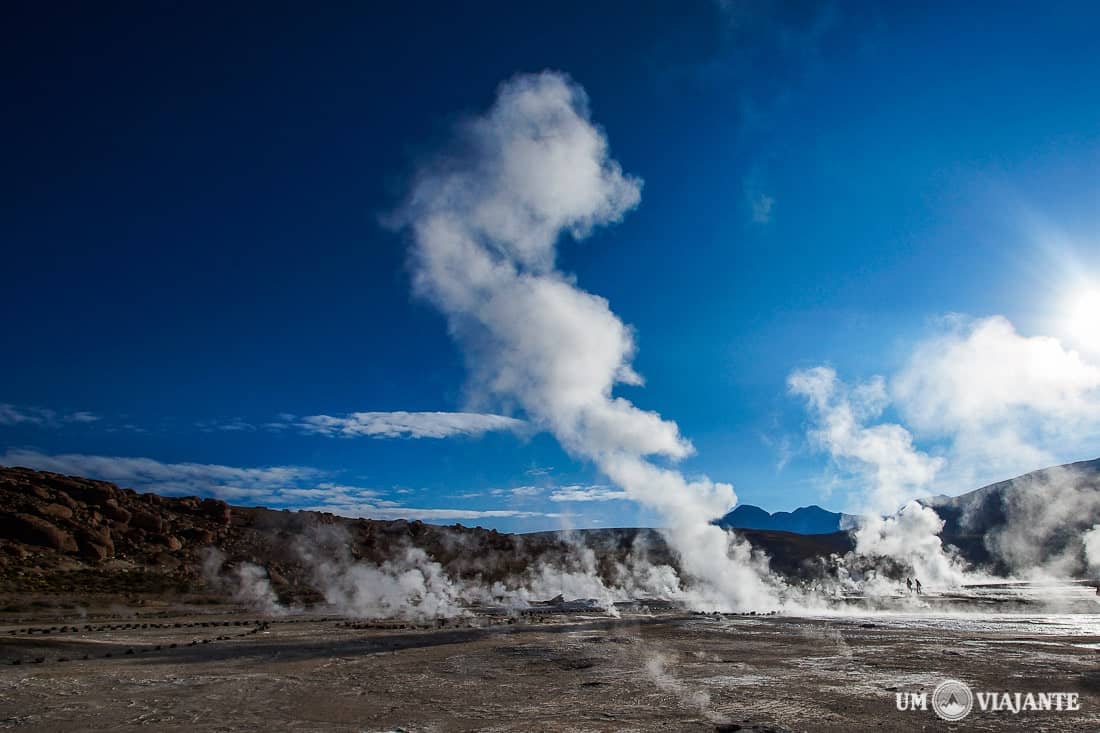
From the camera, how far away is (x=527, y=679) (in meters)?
18.8

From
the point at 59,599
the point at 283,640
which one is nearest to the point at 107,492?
the point at 59,599

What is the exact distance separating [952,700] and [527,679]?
11154 mm

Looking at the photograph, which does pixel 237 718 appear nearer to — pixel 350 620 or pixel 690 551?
pixel 350 620

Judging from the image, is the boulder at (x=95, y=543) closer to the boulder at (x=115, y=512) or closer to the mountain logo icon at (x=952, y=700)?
the boulder at (x=115, y=512)

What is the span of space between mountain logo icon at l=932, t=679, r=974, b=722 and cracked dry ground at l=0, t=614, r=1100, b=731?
1.25ft

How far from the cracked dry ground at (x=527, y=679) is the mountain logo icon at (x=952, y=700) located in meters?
0.38

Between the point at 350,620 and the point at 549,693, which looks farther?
the point at 350,620

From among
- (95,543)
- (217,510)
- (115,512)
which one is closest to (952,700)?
(95,543)

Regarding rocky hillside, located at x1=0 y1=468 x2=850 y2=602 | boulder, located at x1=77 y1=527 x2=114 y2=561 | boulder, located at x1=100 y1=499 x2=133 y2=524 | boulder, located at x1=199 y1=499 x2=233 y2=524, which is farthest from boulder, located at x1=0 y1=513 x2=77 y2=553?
boulder, located at x1=199 y1=499 x2=233 y2=524

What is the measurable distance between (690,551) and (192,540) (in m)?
52.7

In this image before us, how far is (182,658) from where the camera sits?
75.9ft

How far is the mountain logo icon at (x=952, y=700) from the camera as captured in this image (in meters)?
13.2

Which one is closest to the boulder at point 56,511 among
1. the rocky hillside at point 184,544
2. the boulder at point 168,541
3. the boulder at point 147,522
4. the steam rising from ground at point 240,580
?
the rocky hillside at point 184,544

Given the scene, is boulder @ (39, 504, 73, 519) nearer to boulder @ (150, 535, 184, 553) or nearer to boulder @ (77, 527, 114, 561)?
boulder @ (77, 527, 114, 561)
